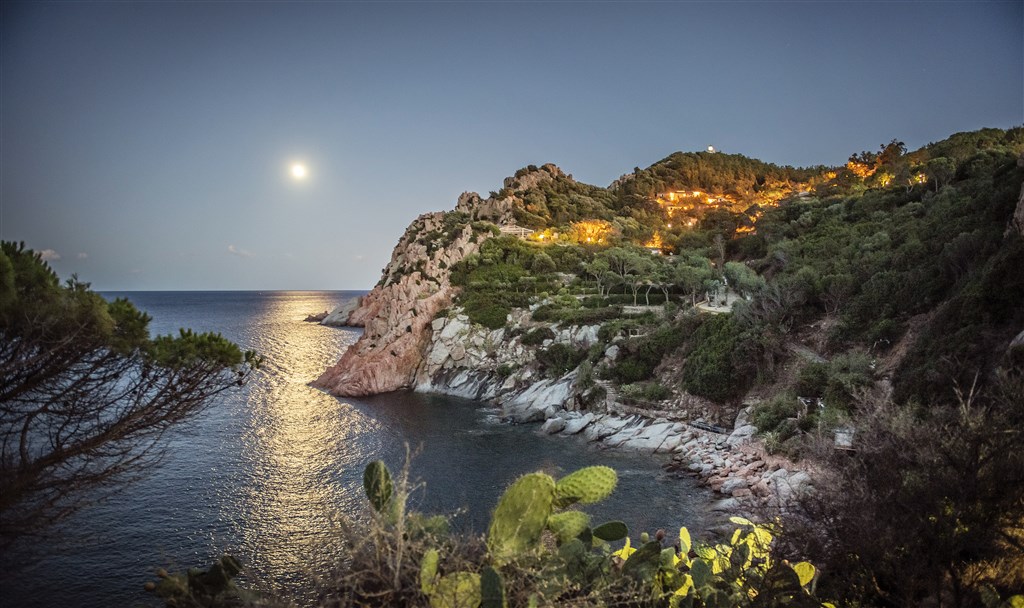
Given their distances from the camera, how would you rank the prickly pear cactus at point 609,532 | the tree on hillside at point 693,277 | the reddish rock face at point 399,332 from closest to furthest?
the prickly pear cactus at point 609,532 < the reddish rock face at point 399,332 < the tree on hillside at point 693,277

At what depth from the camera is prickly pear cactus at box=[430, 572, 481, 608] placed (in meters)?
4.15

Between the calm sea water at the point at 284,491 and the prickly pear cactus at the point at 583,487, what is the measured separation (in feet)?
7.77

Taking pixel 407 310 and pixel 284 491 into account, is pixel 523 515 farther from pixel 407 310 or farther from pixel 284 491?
pixel 407 310

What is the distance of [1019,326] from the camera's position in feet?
44.4

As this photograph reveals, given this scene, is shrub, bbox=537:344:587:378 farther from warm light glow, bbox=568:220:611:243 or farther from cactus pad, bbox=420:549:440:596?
warm light glow, bbox=568:220:611:243

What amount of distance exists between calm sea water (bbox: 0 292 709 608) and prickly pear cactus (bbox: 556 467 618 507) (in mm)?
2370

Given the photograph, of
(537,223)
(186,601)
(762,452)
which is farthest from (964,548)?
(537,223)

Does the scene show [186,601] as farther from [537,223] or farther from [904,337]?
[537,223]

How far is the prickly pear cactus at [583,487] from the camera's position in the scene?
5.82 m

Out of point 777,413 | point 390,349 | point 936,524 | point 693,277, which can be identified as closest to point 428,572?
point 936,524

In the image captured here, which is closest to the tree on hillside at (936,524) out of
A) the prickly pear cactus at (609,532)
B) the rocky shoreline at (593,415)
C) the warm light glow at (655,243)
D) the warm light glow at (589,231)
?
the rocky shoreline at (593,415)

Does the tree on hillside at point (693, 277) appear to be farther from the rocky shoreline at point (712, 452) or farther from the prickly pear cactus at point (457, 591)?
the prickly pear cactus at point (457, 591)

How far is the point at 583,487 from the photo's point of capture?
588cm

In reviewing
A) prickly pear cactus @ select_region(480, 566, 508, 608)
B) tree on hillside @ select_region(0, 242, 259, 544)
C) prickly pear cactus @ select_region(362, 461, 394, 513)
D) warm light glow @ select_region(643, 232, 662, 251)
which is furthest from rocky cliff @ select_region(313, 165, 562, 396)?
Result: prickly pear cactus @ select_region(480, 566, 508, 608)
